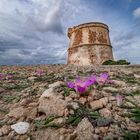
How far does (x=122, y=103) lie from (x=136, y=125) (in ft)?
1.57

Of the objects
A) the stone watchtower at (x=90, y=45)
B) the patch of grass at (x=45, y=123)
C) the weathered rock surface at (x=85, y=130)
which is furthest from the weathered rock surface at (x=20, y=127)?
the stone watchtower at (x=90, y=45)

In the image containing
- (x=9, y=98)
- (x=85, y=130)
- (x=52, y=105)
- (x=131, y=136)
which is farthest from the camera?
(x=9, y=98)

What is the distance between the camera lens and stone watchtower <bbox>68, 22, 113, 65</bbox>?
20.5 metres

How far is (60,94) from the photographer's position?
2.91 meters

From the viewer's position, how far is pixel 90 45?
2053 cm

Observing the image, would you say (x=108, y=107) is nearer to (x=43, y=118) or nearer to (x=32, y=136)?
(x=43, y=118)

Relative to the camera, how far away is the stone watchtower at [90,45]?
2048 cm

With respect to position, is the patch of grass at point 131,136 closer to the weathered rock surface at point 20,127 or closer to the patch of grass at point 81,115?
the patch of grass at point 81,115

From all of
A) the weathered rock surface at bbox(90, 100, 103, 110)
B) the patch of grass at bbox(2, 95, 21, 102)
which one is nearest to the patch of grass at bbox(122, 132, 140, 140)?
the weathered rock surface at bbox(90, 100, 103, 110)

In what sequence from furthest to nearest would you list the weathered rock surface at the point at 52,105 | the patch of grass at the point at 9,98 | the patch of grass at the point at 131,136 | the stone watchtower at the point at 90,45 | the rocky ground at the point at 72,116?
the stone watchtower at the point at 90,45 → the patch of grass at the point at 9,98 → the weathered rock surface at the point at 52,105 → the rocky ground at the point at 72,116 → the patch of grass at the point at 131,136

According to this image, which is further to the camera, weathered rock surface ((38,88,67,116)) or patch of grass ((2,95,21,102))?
patch of grass ((2,95,21,102))

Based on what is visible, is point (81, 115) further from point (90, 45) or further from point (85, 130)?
point (90, 45)

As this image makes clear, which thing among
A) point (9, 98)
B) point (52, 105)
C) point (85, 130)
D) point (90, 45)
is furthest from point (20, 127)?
point (90, 45)

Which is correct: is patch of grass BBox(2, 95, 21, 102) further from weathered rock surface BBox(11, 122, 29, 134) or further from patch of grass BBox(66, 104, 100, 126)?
patch of grass BBox(66, 104, 100, 126)
